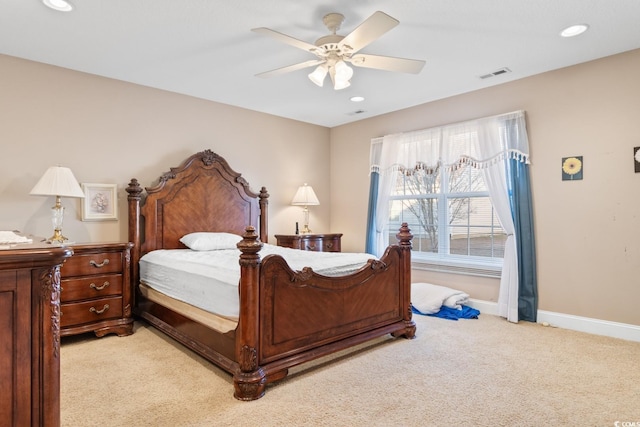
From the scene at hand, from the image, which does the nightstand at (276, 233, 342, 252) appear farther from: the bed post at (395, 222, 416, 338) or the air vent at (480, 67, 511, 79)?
the air vent at (480, 67, 511, 79)

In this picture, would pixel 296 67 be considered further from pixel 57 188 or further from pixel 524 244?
pixel 524 244

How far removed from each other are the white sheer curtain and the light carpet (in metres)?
0.78

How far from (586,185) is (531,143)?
0.64m

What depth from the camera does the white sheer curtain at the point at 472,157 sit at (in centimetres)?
371

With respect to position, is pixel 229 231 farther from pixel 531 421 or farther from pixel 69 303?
pixel 531 421

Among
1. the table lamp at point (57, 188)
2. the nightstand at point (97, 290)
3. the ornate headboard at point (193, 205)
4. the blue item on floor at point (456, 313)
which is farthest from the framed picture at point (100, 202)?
the blue item on floor at point (456, 313)

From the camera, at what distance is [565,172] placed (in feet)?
11.4

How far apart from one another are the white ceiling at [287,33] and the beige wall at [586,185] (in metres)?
0.21

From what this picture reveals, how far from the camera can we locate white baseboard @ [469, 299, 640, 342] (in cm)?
308

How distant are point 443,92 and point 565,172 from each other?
1.51 m

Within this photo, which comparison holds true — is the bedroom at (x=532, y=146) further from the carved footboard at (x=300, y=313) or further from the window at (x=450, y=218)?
the carved footboard at (x=300, y=313)

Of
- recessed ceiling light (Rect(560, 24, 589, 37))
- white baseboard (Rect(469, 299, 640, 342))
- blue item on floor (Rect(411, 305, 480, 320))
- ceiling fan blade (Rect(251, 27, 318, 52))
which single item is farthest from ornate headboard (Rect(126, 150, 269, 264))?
recessed ceiling light (Rect(560, 24, 589, 37))

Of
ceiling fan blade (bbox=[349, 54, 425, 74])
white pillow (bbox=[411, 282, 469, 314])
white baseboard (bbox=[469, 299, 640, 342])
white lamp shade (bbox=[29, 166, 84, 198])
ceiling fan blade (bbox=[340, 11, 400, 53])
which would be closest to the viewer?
ceiling fan blade (bbox=[340, 11, 400, 53])

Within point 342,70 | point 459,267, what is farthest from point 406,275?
point 342,70
